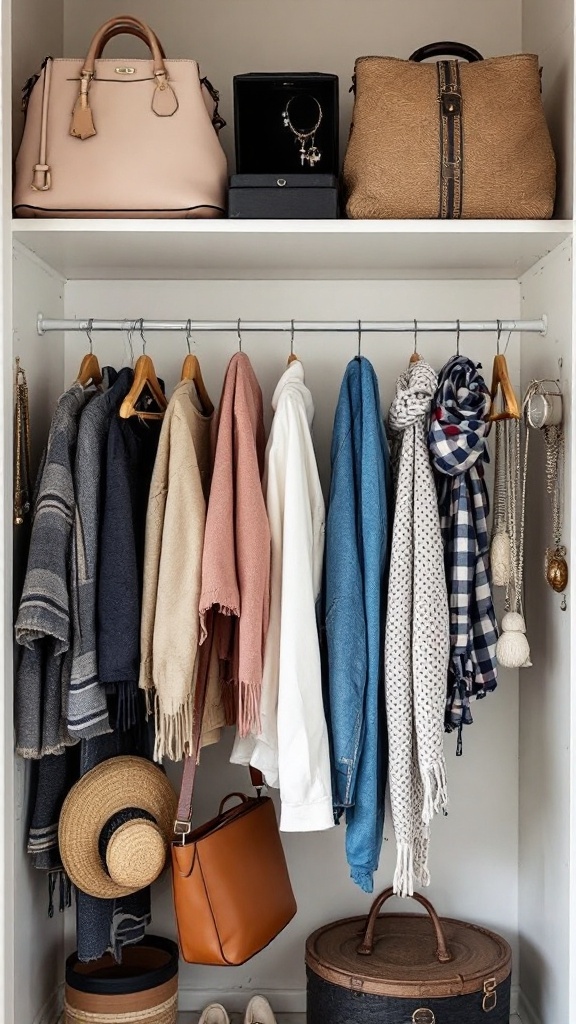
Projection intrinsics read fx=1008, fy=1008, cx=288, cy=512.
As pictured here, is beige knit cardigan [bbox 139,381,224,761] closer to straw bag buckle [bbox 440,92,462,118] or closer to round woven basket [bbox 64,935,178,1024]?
Result: round woven basket [bbox 64,935,178,1024]

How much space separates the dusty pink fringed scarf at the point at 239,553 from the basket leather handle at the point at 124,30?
0.58m

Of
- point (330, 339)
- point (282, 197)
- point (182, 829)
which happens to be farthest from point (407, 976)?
point (282, 197)

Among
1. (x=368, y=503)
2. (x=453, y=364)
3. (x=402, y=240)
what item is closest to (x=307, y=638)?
(x=368, y=503)

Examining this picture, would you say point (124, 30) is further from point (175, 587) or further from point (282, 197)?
point (175, 587)

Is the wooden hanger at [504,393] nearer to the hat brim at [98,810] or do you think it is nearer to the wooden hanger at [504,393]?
the wooden hanger at [504,393]

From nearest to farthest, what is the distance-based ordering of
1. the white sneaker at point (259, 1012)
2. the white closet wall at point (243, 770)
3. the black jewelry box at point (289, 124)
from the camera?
the black jewelry box at point (289, 124)
the white sneaker at point (259, 1012)
the white closet wall at point (243, 770)

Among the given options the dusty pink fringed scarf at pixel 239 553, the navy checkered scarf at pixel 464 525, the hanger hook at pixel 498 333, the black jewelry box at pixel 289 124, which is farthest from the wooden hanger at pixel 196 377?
the hanger hook at pixel 498 333

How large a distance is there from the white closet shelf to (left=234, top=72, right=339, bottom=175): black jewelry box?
152 millimetres

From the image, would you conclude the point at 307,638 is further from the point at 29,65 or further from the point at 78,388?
the point at 29,65

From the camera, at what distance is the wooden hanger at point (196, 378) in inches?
78.0

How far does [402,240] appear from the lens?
6.29 feet

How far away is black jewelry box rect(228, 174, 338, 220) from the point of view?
1880mm

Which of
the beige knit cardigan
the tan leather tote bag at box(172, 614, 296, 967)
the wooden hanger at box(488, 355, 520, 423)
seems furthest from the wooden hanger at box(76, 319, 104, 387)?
the wooden hanger at box(488, 355, 520, 423)

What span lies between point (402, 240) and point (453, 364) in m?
0.26
